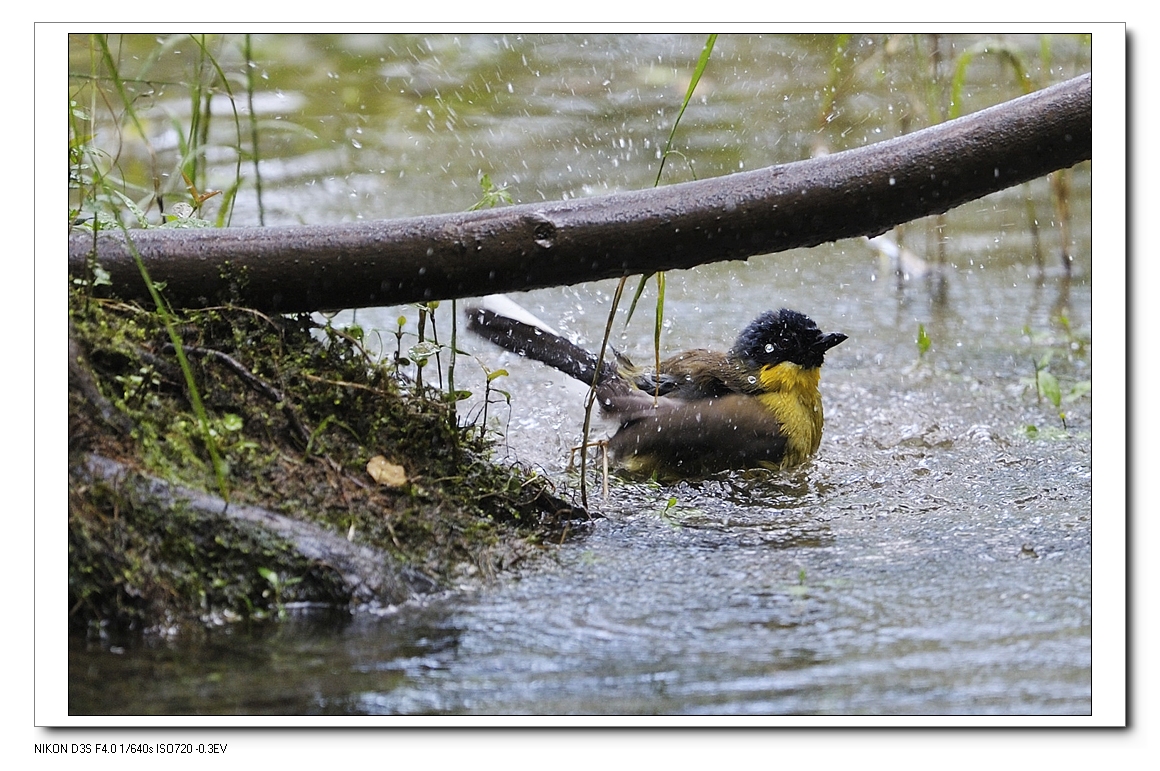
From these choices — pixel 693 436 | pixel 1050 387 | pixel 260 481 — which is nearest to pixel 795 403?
pixel 693 436

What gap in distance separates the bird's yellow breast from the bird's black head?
38mm

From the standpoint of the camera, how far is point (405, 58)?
784 cm

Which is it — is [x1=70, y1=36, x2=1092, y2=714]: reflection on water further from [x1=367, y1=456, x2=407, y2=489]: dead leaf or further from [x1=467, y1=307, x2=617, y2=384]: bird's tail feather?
[x1=367, y1=456, x2=407, y2=489]: dead leaf

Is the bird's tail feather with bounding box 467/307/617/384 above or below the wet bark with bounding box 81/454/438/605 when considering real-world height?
above

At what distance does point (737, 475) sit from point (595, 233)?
1556 millimetres

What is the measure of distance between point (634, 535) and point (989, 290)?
3.78m

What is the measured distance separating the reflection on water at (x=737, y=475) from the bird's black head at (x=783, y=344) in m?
0.35

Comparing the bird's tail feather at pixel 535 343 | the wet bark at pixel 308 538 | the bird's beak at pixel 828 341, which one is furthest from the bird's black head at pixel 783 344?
the wet bark at pixel 308 538

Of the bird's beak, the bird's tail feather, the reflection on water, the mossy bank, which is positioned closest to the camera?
the reflection on water

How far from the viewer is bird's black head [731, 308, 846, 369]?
529 centimetres

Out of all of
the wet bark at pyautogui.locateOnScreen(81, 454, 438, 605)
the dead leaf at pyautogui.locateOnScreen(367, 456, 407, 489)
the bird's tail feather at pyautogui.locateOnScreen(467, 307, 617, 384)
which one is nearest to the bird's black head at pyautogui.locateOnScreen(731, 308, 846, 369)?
the bird's tail feather at pyautogui.locateOnScreen(467, 307, 617, 384)

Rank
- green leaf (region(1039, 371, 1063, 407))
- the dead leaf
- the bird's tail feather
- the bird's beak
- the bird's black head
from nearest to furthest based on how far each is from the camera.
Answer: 1. the dead leaf
2. the bird's tail feather
3. green leaf (region(1039, 371, 1063, 407))
4. the bird's beak
5. the bird's black head

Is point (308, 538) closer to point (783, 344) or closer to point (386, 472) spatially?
point (386, 472)
